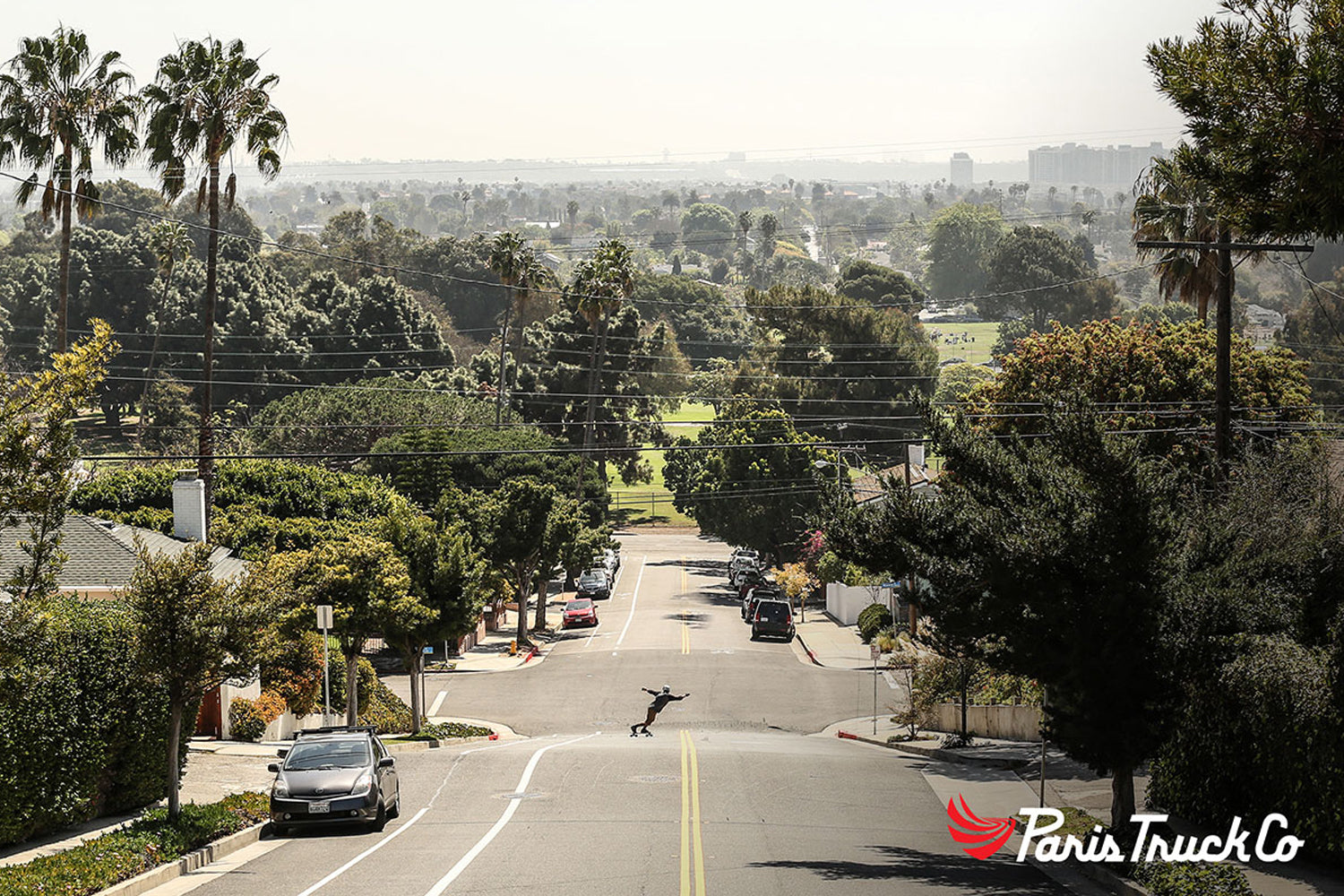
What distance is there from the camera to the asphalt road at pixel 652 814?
54.5ft

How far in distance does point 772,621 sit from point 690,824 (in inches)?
1529

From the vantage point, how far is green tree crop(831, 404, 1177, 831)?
1806 cm

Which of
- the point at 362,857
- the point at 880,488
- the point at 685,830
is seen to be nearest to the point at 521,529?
the point at 880,488

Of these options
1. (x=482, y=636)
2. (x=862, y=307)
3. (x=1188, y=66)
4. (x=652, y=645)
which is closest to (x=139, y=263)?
(x=862, y=307)

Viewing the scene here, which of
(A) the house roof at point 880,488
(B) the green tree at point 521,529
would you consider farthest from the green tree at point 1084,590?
(B) the green tree at point 521,529

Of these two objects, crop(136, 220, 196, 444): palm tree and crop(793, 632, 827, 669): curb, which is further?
crop(136, 220, 196, 444): palm tree

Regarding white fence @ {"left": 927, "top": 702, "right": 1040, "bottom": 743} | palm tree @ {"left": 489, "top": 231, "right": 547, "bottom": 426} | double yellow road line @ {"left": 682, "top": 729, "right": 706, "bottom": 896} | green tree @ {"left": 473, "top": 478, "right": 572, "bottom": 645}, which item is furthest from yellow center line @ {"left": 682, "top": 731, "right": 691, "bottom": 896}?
palm tree @ {"left": 489, "top": 231, "right": 547, "bottom": 426}

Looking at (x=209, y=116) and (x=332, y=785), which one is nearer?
(x=332, y=785)

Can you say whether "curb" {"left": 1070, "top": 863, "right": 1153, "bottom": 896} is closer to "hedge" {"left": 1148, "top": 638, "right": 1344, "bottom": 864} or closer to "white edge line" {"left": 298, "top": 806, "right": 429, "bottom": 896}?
"hedge" {"left": 1148, "top": 638, "right": 1344, "bottom": 864}

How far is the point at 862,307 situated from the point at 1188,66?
92.1 m

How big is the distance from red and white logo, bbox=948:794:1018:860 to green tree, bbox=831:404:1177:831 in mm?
2011

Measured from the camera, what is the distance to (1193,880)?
603 inches

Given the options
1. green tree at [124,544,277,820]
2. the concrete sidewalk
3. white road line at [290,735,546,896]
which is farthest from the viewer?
the concrete sidewalk

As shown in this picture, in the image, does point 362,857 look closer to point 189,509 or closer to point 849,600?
point 189,509
